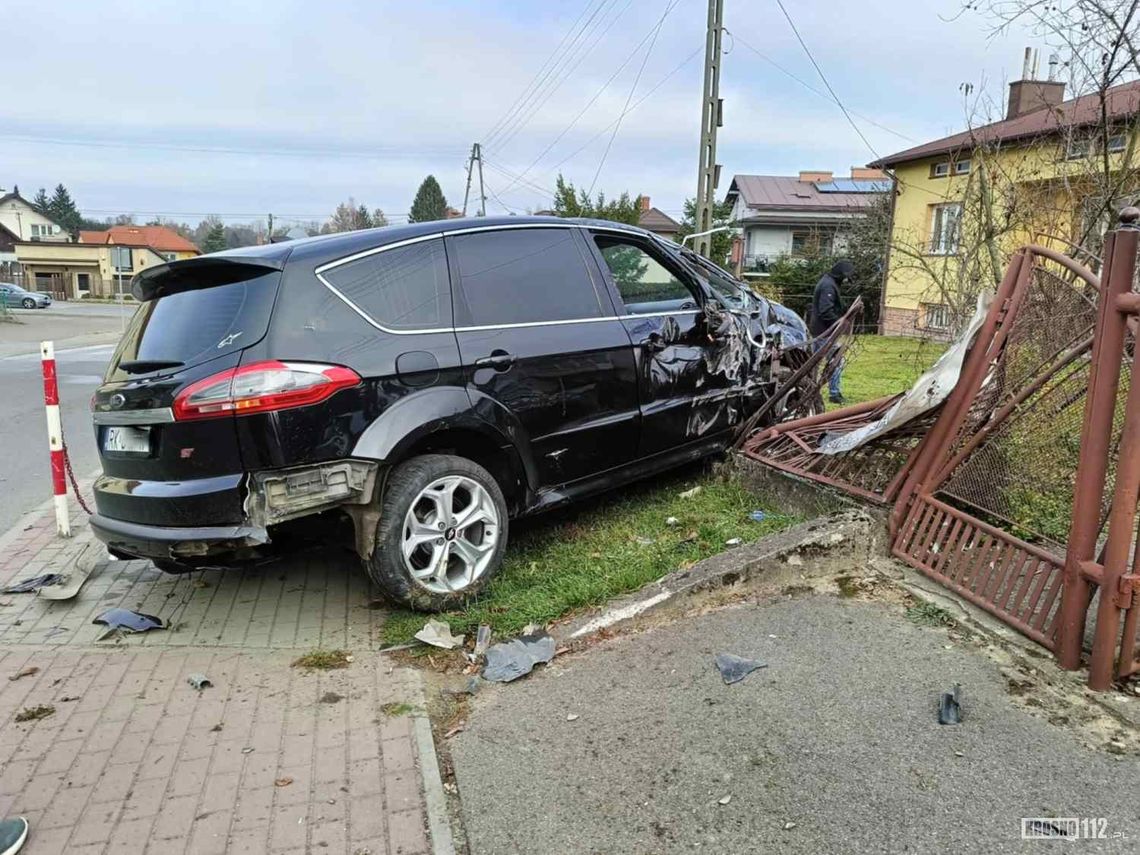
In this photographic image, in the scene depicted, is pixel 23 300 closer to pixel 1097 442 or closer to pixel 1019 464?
pixel 1019 464

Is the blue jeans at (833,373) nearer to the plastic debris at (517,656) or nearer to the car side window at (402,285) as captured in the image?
the car side window at (402,285)

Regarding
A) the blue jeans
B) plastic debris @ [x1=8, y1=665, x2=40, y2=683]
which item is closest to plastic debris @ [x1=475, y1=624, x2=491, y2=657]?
plastic debris @ [x1=8, y1=665, x2=40, y2=683]

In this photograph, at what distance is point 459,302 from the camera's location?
409cm

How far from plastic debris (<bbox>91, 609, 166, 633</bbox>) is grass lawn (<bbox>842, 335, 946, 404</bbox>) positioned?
218 inches

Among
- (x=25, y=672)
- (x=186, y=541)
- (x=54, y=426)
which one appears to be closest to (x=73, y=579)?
(x=25, y=672)

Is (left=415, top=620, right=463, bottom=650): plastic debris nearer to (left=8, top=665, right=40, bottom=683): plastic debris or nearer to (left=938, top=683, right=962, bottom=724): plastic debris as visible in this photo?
(left=8, top=665, right=40, bottom=683): plastic debris

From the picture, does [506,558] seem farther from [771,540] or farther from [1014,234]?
[1014,234]

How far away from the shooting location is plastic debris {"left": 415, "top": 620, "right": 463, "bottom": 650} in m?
3.71

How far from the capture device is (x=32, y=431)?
9.55 meters

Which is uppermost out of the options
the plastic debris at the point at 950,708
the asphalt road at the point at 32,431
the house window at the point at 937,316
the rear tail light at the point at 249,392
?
the house window at the point at 937,316

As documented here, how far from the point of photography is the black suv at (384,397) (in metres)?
3.48

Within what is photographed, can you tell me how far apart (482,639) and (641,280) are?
2516 millimetres

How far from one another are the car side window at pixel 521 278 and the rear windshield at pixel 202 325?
3.10 feet

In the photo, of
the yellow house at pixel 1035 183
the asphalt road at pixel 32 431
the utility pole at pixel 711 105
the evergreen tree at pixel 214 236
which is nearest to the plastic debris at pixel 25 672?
the asphalt road at pixel 32 431
